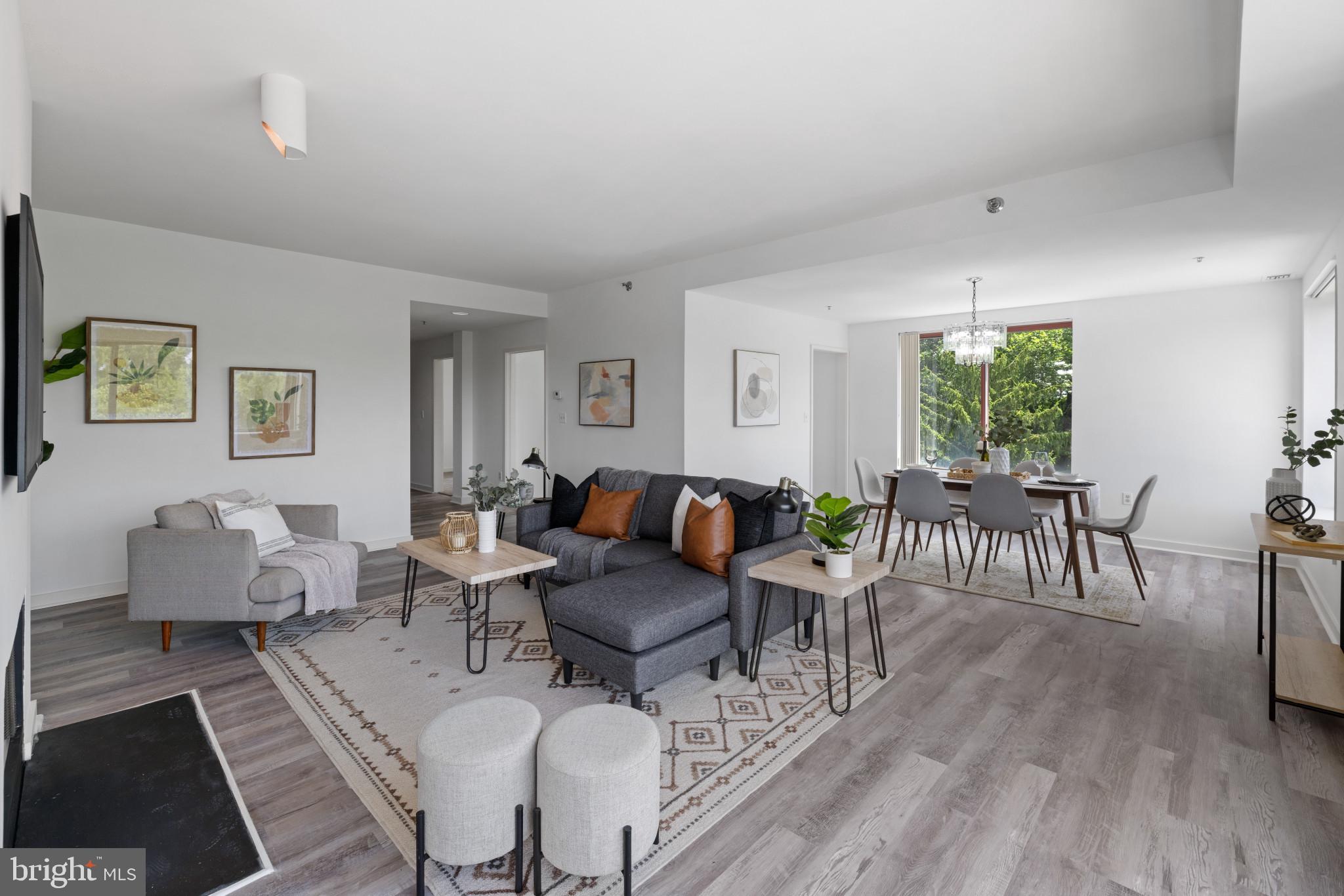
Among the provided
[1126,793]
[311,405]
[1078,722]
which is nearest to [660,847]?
[1126,793]

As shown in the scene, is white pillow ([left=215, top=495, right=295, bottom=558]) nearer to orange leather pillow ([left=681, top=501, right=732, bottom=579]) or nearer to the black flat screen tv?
the black flat screen tv

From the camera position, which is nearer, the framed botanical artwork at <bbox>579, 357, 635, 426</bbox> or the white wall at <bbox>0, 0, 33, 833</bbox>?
the white wall at <bbox>0, 0, 33, 833</bbox>

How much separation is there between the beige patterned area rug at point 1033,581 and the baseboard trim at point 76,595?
5669 millimetres

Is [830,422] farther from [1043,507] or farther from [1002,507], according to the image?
[1002,507]

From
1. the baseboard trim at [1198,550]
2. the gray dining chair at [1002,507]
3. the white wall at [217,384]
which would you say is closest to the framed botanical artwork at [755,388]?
the gray dining chair at [1002,507]

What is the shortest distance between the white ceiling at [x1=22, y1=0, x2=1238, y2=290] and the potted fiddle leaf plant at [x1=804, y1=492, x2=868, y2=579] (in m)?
1.72

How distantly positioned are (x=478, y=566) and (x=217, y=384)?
313 cm

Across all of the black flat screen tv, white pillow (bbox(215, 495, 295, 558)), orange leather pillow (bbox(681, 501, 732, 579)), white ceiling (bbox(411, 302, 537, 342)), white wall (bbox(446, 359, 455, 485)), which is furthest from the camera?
white wall (bbox(446, 359, 455, 485))

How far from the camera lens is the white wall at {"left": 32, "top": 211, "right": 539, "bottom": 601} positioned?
13.4 ft

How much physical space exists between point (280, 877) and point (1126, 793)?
269cm

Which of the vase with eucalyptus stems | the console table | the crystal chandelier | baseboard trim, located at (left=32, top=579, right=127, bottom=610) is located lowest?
baseboard trim, located at (left=32, top=579, right=127, bottom=610)

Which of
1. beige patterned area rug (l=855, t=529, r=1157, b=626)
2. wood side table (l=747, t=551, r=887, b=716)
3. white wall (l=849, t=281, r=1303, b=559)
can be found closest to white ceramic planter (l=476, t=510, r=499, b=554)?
wood side table (l=747, t=551, r=887, b=716)

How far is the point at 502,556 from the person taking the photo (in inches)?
130

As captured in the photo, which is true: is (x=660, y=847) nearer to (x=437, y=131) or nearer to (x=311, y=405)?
(x=437, y=131)
